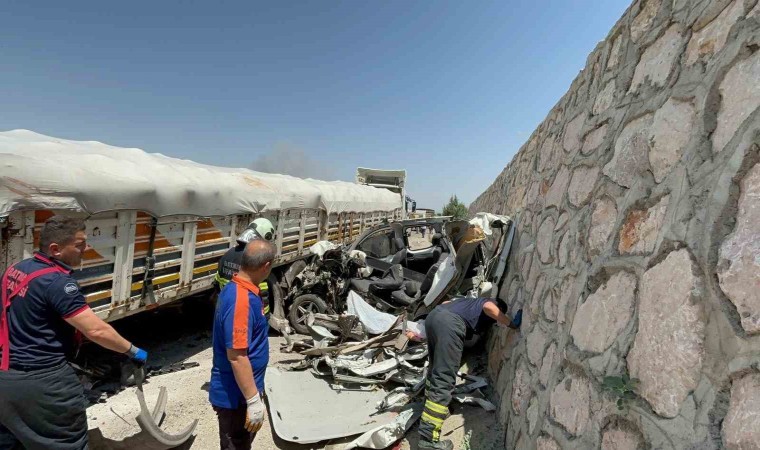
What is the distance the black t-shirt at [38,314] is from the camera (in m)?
2.36

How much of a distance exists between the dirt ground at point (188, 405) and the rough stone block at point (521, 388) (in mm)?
404

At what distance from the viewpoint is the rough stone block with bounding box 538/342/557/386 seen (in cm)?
251

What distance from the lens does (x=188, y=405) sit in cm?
429

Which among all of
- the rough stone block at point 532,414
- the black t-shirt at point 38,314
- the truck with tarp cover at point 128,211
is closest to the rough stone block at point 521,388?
the rough stone block at point 532,414

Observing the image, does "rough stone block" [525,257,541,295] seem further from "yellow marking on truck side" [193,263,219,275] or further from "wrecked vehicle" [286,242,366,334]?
"yellow marking on truck side" [193,263,219,275]

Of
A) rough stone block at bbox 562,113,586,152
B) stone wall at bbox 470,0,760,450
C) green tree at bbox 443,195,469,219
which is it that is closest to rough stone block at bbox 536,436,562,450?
stone wall at bbox 470,0,760,450

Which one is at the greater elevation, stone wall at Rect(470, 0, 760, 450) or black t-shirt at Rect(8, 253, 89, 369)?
stone wall at Rect(470, 0, 760, 450)

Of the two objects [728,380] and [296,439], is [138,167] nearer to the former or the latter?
[296,439]

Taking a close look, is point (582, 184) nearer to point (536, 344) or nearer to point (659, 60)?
point (659, 60)

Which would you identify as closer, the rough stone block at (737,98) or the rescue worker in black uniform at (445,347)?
the rough stone block at (737,98)

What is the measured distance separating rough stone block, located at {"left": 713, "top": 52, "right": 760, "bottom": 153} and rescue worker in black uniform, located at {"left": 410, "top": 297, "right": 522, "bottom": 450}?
2.23 m

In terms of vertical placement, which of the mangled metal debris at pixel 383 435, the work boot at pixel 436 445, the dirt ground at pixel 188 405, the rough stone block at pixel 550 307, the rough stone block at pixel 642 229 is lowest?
the dirt ground at pixel 188 405

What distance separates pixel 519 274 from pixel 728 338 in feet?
8.60

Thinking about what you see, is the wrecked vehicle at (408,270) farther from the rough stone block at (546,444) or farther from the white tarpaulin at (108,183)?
the rough stone block at (546,444)
